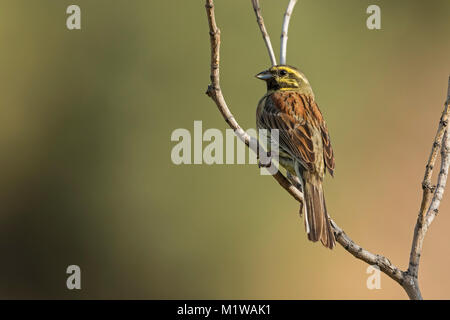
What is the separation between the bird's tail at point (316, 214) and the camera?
2.85 meters

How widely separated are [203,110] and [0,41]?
2.62 metres

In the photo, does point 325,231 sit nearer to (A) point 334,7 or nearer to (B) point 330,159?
(B) point 330,159

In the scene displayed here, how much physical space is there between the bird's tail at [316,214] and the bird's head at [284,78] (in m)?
0.74

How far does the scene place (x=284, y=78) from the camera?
12.7 feet

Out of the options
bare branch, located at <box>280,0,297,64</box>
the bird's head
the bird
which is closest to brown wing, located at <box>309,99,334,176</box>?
the bird

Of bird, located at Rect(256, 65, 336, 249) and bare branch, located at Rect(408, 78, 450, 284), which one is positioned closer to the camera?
bare branch, located at Rect(408, 78, 450, 284)

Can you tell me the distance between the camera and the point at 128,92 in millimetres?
6691

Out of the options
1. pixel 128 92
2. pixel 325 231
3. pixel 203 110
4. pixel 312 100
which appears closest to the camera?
pixel 325 231

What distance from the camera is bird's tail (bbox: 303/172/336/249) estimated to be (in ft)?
9.36

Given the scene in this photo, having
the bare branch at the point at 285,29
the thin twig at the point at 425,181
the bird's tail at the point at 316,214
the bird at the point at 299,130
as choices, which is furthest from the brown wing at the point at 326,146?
the thin twig at the point at 425,181

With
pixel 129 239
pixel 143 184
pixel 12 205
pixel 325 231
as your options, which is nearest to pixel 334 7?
pixel 143 184

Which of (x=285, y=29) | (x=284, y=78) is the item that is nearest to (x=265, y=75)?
(x=284, y=78)

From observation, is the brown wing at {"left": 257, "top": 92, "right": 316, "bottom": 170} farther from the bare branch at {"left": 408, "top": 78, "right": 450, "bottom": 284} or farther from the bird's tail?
the bare branch at {"left": 408, "top": 78, "right": 450, "bottom": 284}

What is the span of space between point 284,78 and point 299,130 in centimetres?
40
